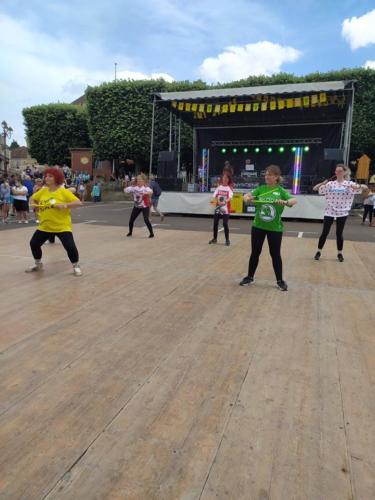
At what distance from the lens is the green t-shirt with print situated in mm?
5344

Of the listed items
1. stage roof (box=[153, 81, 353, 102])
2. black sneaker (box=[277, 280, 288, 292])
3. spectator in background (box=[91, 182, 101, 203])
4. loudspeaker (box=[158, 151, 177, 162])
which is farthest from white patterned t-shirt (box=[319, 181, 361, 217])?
spectator in background (box=[91, 182, 101, 203])

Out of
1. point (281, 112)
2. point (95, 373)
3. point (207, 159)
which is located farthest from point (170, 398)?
point (207, 159)

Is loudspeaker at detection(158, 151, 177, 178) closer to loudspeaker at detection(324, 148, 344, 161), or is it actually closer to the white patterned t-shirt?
loudspeaker at detection(324, 148, 344, 161)

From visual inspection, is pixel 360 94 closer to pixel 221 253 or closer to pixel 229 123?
pixel 229 123

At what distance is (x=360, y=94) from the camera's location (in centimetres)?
2162

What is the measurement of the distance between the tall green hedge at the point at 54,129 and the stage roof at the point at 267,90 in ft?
61.5

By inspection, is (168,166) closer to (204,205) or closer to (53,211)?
(204,205)

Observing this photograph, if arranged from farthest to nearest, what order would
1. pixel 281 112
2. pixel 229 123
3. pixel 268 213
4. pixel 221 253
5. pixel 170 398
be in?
1. pixel 229 123
2. pixel 281 112
3. pixel 221 253
4. pixel 268 213
5. pixel 170 398

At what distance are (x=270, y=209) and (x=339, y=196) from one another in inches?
94.2

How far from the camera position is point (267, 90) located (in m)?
14.9

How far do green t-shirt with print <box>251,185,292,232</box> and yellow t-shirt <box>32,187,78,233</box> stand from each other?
2.59 metres

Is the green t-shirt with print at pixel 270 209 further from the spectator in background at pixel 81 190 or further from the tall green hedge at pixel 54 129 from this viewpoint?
the tall green hedge at pixel 54 129

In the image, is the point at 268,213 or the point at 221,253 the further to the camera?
the point at 221,253

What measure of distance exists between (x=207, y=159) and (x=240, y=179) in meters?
1.94
